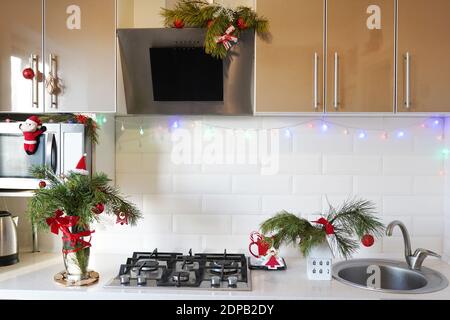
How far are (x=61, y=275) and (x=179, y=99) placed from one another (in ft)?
3.14

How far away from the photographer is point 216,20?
5.89 ft

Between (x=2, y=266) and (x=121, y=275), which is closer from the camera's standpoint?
(x=121, y=275)

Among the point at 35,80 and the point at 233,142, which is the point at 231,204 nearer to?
the point at 233,142

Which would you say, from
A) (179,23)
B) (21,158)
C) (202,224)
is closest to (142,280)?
(202,224)

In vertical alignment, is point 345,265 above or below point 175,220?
below

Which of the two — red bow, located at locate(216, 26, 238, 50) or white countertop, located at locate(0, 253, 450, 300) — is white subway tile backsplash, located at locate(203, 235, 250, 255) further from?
red bow, located at locate(216, 26, 238, 50)

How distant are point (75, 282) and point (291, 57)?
135 centimetres

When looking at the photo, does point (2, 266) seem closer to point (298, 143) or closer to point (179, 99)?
point (179, 99)

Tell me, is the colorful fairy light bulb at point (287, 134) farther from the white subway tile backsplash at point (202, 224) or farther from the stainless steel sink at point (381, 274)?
the stainless steel sink at point (381, 274)

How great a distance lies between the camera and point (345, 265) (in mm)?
1961

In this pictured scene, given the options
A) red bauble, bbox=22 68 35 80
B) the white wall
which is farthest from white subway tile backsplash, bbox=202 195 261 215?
red bauble, bbox=22 68 35 80

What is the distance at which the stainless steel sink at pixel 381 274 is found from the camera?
188cm
